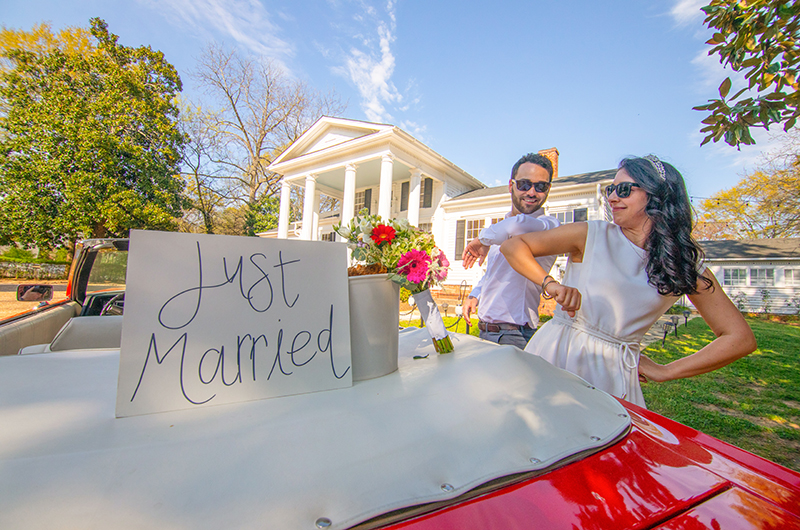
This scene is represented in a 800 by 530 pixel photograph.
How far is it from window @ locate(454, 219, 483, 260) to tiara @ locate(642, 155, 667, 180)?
38.8 ft

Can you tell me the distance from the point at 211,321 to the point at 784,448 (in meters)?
4.30

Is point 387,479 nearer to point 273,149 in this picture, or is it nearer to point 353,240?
point 353,240

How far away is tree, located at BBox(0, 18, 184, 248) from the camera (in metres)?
13.7

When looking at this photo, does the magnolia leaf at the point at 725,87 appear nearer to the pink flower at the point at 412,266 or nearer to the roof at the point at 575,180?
the pink flower at the point at 412,266

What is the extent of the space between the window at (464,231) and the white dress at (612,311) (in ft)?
39.0

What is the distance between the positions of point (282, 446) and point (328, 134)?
14.7 meters

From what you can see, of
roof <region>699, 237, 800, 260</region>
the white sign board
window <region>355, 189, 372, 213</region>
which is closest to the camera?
the white sign board

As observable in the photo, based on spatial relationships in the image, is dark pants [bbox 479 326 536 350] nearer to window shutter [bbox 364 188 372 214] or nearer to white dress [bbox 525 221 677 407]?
white dress [bbox 525 221 677 407]

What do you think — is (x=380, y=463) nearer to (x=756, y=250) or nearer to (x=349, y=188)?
(x=349, y=188)

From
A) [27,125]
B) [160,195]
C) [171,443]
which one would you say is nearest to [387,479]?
[171,443]

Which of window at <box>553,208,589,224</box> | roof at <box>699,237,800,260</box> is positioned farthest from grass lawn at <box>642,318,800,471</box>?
roof at <box>699,237,800,260</box>

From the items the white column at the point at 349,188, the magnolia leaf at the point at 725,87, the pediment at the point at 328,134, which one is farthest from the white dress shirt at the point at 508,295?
the white column at the point at 349,188

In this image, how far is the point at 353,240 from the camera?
114 cm

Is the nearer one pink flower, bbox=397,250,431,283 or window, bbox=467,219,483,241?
pink flower, bbox=397,250,431,283
